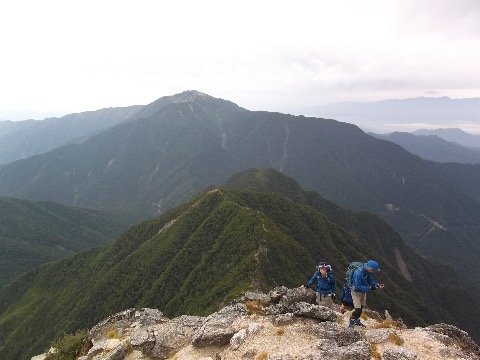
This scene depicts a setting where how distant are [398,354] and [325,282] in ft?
31.0

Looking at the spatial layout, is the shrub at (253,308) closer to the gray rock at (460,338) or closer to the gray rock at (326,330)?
the gray rock at (326,330)

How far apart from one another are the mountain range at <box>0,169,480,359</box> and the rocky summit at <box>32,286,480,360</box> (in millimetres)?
53876

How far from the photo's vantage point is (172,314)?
337ft

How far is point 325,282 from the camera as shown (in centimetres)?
3183

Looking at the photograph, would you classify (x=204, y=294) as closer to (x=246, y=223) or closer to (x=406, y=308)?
(x=246, y=223)

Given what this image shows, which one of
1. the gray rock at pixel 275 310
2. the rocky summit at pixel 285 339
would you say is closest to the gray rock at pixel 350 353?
the rocky summit at pixel 285 339

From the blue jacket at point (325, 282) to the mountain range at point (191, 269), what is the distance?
56.2 meters

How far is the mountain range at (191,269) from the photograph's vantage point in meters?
105

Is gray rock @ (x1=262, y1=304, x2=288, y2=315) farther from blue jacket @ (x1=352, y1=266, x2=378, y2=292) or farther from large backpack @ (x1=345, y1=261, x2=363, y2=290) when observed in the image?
blue jacket @ (x1=352, y1=266, x2=378, y2=292)

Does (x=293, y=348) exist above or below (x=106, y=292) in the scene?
above

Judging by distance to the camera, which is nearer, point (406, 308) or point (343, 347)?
point (343, 347)

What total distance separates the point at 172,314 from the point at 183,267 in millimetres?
21711

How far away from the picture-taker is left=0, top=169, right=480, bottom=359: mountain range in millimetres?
104938

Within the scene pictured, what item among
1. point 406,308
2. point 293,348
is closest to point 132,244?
point 406,308
